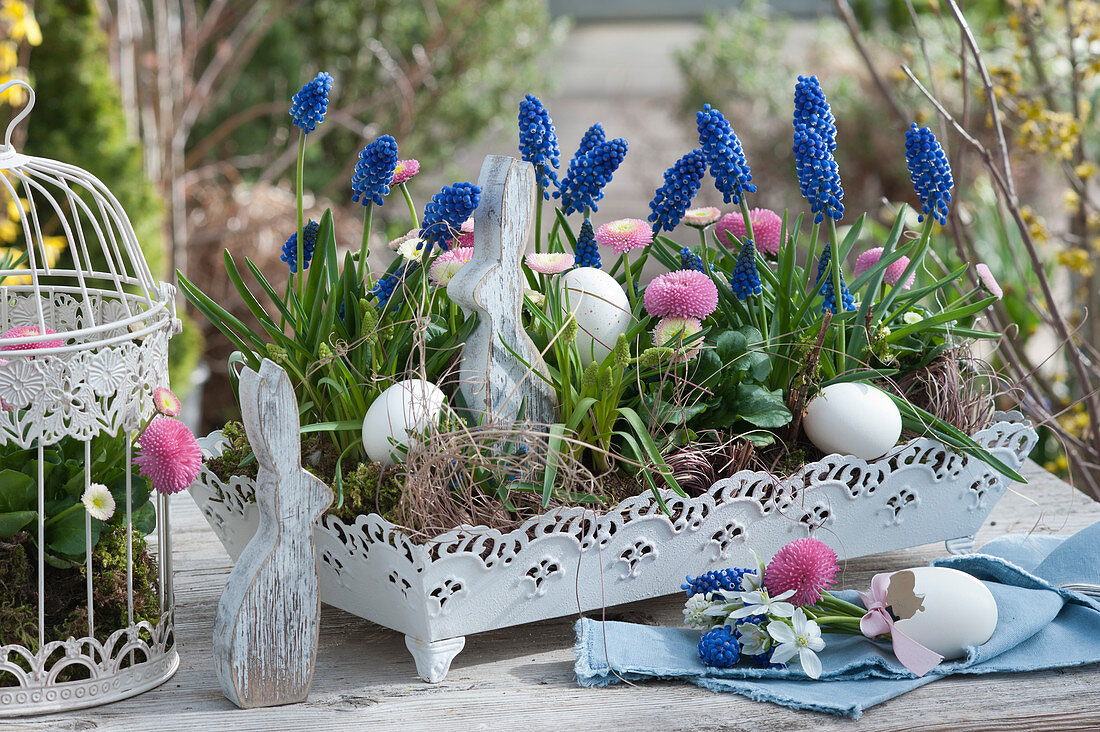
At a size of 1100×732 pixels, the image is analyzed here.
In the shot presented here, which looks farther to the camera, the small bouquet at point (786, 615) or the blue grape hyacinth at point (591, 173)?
the blue grape hyacinth at point (591, 173)

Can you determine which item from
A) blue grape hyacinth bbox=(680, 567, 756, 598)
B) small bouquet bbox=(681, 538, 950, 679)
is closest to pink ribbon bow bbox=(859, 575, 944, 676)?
small bouquet bbox=(681, 538, 950, 679)

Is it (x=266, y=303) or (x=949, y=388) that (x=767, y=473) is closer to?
(x=949, y=388)

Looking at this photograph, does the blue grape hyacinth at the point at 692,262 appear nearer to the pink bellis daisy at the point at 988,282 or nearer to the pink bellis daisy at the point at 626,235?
the pink bellis daisy at the point at 626,235

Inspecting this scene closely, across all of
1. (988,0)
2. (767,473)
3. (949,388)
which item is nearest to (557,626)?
(767,473)

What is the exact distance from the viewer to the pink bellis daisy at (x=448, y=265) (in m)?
1.20

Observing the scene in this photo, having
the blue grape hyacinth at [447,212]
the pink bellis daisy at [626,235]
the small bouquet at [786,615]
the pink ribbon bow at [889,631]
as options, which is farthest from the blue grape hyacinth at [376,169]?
the pink ribbon bow at [889,631]

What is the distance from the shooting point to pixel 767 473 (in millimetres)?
1186

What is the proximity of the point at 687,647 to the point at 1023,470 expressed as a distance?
88 cm

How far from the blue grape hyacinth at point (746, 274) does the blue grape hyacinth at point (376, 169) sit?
428mm

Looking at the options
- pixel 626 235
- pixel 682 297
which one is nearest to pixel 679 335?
pixel 682 297

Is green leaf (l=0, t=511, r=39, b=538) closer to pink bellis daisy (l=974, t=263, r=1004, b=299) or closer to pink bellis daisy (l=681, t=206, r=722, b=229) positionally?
pink bellis daisy (l=681, t=206, r=722, b=229)

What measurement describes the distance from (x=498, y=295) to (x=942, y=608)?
57 cm

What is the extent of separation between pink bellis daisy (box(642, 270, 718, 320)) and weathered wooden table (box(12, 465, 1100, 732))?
0.39 meters

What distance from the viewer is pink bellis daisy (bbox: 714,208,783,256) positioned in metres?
1.37
